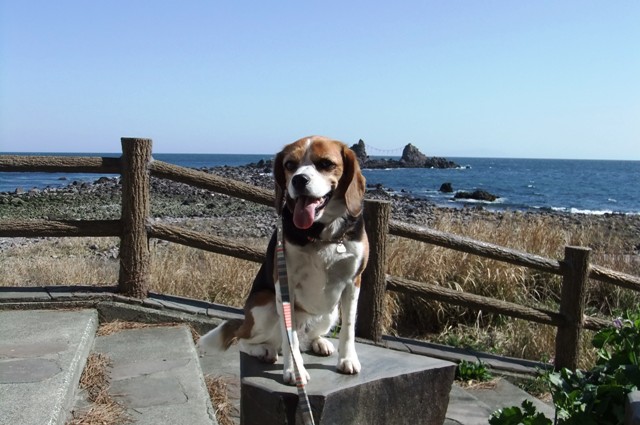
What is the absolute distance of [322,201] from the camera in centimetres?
291

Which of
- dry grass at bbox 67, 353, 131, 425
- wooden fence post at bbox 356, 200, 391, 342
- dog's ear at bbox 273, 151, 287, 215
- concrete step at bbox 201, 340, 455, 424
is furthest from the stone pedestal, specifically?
wooden fence post at bbox 356, 200, 391, 342

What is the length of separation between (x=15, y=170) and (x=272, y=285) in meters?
3.02

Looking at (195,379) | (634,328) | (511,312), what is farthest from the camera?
(511,312)

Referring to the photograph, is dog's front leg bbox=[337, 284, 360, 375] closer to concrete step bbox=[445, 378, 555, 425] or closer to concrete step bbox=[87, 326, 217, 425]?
concrete step bbox=[87, 326, 217, 425]

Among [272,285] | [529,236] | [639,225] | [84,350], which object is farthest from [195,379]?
[639,225]

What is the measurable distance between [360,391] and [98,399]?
160cm

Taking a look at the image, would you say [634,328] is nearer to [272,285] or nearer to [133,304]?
[272,285]

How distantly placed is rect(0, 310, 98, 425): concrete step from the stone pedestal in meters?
1.02

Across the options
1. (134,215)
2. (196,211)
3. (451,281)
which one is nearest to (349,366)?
(134,215)

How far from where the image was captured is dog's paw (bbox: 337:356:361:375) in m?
3.25

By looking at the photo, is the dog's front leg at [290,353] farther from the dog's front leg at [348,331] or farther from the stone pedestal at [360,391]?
the dog's front leg at [348,331]

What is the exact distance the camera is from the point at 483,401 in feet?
15.4

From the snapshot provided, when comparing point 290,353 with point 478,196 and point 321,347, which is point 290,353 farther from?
point 478,196

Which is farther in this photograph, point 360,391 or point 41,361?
point 41,361
